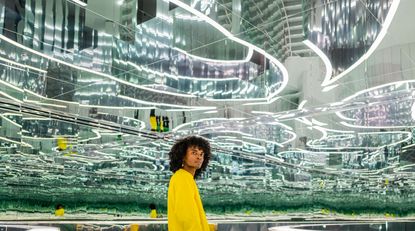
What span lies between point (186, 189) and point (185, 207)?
9cm

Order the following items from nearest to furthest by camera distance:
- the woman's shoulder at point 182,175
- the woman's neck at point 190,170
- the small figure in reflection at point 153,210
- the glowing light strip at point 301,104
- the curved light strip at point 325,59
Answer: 1. the woman's shoulder at point 182,175
2. the woman's neck at point 190,170
3. the curved light strip at point 325,59
4. the glowing light strip at point 301,104
5. the small figure in reflection at point 153,210

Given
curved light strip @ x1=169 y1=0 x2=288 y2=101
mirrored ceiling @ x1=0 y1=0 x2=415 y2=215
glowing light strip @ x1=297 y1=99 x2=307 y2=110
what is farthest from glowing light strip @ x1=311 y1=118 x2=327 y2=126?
curved light strip @ x1=169 y1=0 x2=288 y2=101

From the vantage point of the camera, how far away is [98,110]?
26.8ft

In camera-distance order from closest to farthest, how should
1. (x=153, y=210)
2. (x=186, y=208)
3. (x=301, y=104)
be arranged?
(x=186, y=208) < (x=301, y=104) < (x=153, y=210)

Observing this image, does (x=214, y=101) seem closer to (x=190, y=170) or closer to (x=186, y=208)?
(x=190, y=170)

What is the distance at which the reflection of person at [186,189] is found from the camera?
2146 mm

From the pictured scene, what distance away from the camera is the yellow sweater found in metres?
2.14

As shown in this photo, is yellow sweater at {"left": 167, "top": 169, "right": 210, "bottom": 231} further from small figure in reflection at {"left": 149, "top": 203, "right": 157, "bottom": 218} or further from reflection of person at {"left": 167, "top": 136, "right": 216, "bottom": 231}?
small figure in reflection at {"left": 149, "top": 203, "right": 157, "bottom": 218}

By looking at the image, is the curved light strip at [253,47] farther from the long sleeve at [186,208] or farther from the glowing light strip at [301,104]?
the long sleeve at [186,208]

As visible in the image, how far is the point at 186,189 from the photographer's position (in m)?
2.21

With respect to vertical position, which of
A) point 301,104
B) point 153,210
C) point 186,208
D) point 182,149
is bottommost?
point 153,210

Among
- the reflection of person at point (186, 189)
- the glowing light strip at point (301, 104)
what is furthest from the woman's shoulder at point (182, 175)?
the glowing light strip at point (301, 104)

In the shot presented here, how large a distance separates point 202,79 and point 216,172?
2.00m

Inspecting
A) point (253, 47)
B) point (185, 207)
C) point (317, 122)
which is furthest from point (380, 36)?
point (185, 207)
